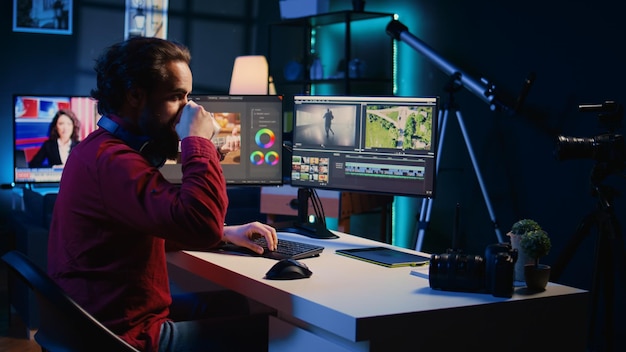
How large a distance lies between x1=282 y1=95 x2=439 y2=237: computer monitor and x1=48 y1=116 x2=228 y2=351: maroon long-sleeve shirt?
98 centimetres

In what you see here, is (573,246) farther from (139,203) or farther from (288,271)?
(139,203)

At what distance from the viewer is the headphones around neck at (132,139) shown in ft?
6.46

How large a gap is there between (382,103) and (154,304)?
47.3 inches

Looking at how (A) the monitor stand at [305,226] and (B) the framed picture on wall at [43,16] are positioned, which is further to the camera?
(B) the framed picture on wall at [43,16]

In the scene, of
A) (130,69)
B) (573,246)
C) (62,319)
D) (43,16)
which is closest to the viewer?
(62,319)

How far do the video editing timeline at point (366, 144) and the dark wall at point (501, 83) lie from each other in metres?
0.98

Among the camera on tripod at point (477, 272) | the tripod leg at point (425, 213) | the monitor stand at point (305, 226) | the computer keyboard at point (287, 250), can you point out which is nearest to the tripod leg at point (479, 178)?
the tripod leg at point (425, 213)

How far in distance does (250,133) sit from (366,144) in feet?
1.65

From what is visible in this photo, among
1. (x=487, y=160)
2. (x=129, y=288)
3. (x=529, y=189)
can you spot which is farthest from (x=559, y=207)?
(x=129, y=288)

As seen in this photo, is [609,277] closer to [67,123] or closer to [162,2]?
[67,123]

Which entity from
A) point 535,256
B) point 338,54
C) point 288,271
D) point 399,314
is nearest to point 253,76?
point 338,54

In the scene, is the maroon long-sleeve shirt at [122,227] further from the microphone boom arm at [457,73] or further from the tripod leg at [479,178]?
the tripod leg at [479,178]

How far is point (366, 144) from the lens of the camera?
2854 millimetres

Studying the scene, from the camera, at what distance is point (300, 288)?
202 cm
